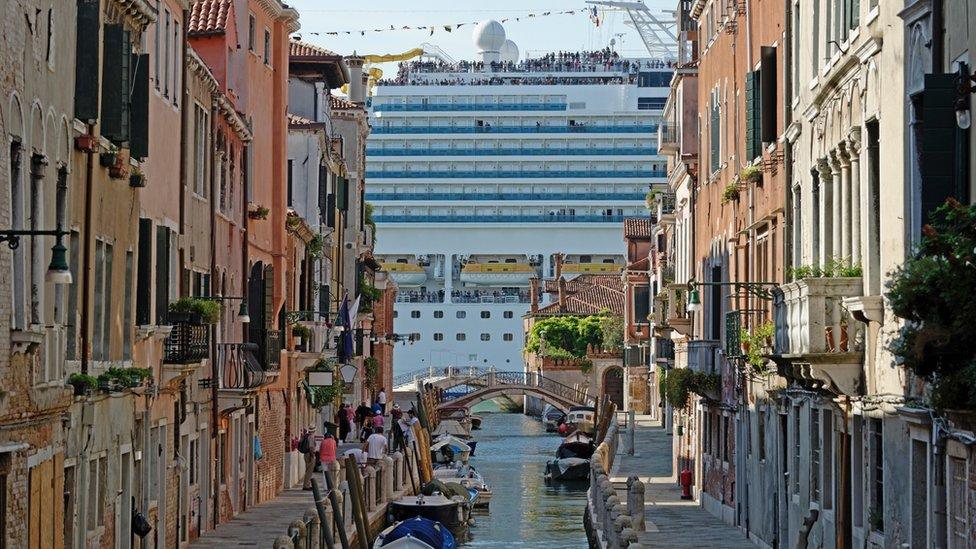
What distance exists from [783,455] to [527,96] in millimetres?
110384

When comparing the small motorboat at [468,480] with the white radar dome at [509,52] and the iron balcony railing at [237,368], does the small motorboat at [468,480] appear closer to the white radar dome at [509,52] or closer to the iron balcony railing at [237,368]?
the iron balcony railing at [237,368]

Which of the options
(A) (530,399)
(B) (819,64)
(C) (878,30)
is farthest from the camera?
(A) (530,399)

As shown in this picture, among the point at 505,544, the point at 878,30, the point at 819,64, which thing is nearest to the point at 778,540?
the point at 819,64

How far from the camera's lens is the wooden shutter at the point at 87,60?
53.4 ft

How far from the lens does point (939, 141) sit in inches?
541

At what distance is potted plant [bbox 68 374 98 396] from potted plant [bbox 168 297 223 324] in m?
5.45

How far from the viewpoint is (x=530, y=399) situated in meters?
102

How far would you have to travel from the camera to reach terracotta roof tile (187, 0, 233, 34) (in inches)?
1153

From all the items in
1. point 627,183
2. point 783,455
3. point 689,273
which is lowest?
point 783,455

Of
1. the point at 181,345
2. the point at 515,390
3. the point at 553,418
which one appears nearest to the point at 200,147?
the point at 181,345

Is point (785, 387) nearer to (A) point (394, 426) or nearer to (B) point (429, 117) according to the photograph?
(A) point (394, 426)

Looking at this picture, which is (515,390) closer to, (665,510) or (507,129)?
(507,129)

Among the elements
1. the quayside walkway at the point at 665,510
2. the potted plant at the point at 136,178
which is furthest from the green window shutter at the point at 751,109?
the potted plant at the point at 136,178

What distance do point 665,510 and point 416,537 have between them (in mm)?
5637
